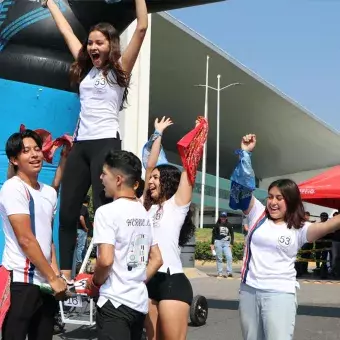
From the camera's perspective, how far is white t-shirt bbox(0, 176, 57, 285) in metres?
3.05

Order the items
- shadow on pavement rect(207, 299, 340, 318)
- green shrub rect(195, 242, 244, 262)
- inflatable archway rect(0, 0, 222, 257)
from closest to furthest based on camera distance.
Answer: inflatable archway rect(0, 0, 222, 257), shadow on pavement rect(207, 299, 340, 318), green shrub rect(195, 242, 244, 262)

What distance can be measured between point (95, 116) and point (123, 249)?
43.6 inches

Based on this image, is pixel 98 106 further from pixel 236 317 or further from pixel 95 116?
pixel 236 317

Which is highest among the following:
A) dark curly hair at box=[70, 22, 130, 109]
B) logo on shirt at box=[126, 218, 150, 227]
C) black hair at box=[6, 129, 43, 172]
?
dark curly hair at box=[70, 22, 130, 109]

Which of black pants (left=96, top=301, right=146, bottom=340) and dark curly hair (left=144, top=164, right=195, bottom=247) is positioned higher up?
dark curly hair (left=144, top=164, right=195, bottom=247)

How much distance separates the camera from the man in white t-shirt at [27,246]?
3.02 meters

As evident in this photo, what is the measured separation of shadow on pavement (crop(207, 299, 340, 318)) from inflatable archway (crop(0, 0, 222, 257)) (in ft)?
11.9

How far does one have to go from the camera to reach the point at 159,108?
47.5 meters

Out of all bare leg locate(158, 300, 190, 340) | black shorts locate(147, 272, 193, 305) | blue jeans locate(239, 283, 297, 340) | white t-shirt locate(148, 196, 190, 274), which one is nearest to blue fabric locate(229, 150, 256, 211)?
white t-shirt locate(148, 196, 190, 274)

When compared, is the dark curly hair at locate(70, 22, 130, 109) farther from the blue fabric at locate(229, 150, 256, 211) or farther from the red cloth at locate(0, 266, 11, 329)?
the red cloth at locate(0, 266, 11, 329)

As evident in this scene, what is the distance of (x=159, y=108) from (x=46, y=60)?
1643 inches

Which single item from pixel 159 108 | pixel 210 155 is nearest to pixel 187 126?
pixel 159 108

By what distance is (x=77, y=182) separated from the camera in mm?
3748

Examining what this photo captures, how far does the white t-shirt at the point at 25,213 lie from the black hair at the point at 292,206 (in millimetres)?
1415
